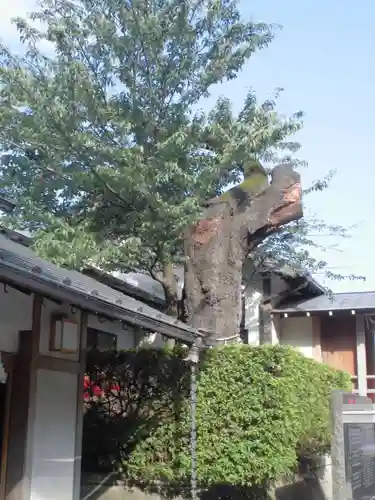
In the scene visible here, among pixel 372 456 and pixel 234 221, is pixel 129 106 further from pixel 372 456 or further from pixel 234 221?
pixel 372 456

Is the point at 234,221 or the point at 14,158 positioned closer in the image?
the point at 234,221

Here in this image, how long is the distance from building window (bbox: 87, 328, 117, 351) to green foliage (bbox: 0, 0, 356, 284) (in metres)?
1.63

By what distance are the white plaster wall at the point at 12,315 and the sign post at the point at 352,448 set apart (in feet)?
11.5

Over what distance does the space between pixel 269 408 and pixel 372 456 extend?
2.13 metres

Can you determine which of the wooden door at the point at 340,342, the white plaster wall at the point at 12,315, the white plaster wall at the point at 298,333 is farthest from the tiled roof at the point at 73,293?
the wooden door at the point at 340,342

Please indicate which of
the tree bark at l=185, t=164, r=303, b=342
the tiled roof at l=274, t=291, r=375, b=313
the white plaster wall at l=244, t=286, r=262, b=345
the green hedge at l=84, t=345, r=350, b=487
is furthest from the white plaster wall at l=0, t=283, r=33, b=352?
the white plaster wall at l=244, t=286, r=262, b=345

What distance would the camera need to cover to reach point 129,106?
1188 centimetres

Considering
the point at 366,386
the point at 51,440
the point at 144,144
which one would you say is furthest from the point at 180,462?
the point at 366,386

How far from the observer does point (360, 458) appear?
6355mm

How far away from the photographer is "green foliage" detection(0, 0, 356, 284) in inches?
426

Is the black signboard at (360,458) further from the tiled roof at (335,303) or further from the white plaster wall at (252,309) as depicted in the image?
the white plaster wall at (252,309)

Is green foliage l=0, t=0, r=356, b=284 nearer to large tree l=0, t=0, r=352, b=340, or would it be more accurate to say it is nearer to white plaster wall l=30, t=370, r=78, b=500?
large tree l=0, t=0, r=352, b=340

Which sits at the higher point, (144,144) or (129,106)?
(129,106)

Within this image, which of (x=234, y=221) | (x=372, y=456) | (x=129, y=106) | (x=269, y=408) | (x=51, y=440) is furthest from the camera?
(x=129, y=106)
